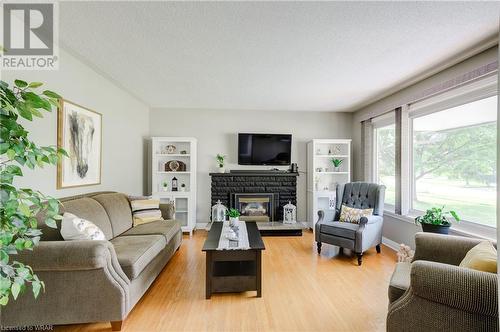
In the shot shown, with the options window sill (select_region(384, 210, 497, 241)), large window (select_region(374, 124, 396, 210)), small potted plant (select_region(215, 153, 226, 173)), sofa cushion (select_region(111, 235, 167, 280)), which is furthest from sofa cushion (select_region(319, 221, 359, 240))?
small potted plant (select_region(215, 153, 226, 173))

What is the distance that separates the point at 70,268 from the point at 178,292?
1038 millimetres

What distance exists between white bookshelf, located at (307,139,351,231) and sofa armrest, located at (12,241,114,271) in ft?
12.5

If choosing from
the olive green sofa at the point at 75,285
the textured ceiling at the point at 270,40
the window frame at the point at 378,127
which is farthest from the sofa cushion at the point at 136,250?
the window frame at the point at 378,127

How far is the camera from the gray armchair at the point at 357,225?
126 inches

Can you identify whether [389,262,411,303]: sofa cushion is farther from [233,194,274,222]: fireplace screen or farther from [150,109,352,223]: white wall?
[150,109,352,223]: white wall

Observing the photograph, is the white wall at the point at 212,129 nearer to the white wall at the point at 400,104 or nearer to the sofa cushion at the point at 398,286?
the white wall at the point at 400,104

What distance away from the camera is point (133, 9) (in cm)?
188

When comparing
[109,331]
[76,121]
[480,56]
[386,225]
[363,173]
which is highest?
[480,56]

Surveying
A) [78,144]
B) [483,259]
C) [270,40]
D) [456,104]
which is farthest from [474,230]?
[78,144]

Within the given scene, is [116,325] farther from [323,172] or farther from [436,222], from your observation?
[323,172]

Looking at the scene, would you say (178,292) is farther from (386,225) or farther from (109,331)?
(386,225)

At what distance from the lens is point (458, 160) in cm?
294

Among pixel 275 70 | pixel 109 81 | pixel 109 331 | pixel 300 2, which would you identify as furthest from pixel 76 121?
pixel 300 2

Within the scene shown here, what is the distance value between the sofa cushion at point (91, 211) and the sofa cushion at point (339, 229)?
270cm
